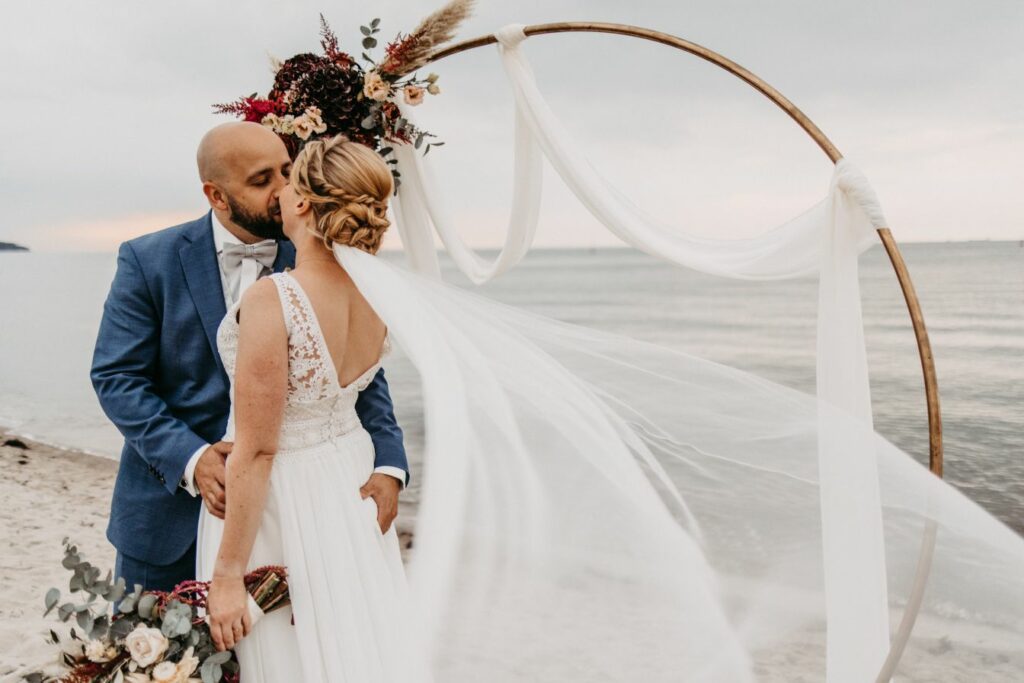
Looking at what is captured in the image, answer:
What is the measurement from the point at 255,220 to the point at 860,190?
72.7 inches

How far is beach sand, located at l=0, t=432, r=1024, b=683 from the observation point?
2.85m

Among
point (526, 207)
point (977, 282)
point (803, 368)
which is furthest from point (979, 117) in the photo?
point (526, 207)

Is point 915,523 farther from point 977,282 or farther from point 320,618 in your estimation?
point 977,282

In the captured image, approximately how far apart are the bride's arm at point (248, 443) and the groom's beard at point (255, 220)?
Answer: 568mm

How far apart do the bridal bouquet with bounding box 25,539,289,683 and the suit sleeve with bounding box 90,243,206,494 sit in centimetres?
38

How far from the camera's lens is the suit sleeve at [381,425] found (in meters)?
2.51

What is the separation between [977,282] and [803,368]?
20.7 metres

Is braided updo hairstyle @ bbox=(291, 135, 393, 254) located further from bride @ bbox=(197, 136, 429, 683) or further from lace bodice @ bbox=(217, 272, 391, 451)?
lace bodice @ bbox=(217, 272, 391, 451)

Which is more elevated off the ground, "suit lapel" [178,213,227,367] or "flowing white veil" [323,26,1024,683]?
"suit lapel" [178,213,227,367]

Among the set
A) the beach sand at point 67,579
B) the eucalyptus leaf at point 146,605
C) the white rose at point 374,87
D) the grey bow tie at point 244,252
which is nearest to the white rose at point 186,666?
the eucalyptus leaf at point 146,605

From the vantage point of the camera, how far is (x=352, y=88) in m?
3.01

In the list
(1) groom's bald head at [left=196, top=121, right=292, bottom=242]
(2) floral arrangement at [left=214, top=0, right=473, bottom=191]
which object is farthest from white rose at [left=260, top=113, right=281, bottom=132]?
(1) groom's bald head at [left=196, top=121, right=292, bottom=242]

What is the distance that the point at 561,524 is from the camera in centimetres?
215

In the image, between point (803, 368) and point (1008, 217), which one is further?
point (1008, 217)
